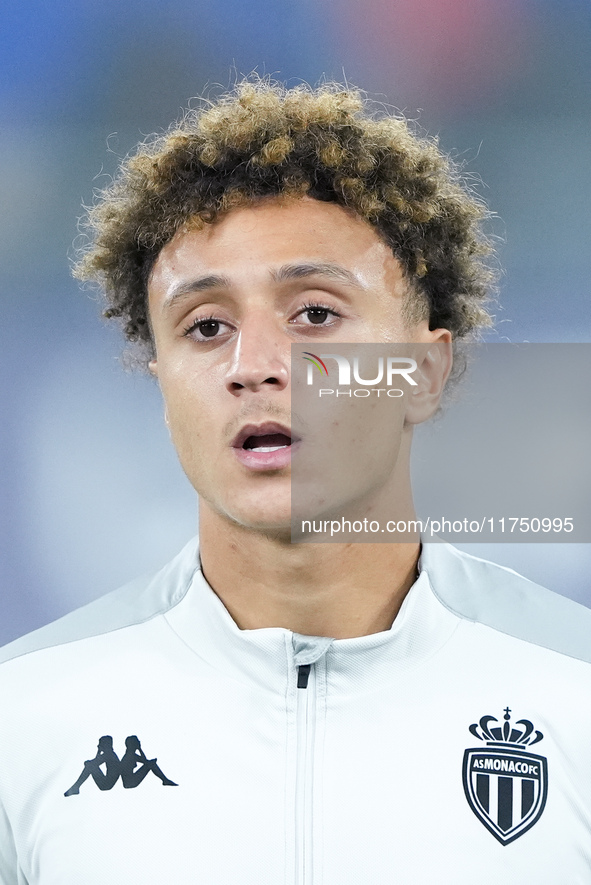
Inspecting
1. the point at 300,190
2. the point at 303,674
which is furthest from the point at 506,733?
the point at 300,190

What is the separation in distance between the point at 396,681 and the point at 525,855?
0.39 m

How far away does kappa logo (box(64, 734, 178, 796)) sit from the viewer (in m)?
1.79

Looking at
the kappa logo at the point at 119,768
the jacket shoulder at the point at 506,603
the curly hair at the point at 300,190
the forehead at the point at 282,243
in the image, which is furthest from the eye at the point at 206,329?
the kappa logo at the point at 119,768

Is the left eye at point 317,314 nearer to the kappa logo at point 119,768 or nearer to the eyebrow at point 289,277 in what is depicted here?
the eyebrow at point 289,277

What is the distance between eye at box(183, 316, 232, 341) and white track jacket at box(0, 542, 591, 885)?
0.54 m

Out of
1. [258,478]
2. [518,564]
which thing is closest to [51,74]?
Result: [258,478]

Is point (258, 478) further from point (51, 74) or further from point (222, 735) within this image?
point (51, 74)

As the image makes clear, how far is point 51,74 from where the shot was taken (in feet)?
8.93

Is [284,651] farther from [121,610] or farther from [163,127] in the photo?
[163,127]

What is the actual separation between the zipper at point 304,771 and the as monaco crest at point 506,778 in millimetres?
303

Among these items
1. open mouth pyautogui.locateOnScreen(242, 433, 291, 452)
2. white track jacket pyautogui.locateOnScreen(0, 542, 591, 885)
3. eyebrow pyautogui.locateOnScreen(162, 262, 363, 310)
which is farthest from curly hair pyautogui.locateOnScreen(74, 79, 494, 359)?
white track jacket pyautogui.locateOnScreen(0, 542, 591, 885)

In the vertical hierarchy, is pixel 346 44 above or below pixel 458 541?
above

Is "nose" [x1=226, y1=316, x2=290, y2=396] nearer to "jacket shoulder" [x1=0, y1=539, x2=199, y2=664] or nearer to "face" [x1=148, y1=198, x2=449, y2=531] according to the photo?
Answer: "face" [x1=148, y1=198, x2=449, y2=531]

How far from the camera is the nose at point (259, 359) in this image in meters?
1.79
